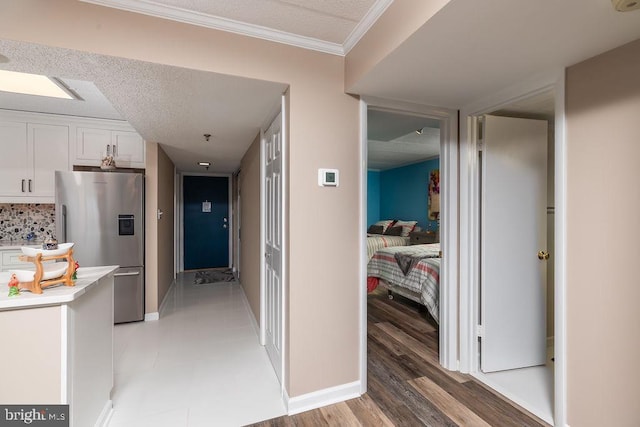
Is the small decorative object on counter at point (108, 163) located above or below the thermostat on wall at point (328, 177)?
above

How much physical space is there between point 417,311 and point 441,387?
1.68 meters

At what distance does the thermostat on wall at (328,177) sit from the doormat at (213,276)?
4.10 m

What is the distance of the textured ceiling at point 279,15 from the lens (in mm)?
1531

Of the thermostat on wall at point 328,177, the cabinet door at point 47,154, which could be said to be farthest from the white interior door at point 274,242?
the cabinet door at point 47,154

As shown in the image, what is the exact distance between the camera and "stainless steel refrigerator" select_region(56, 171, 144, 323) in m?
3.07

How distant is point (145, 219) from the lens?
11.3ft

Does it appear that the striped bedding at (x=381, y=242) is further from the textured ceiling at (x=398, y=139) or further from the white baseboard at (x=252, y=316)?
the white baseboard at (x=252, y=316)

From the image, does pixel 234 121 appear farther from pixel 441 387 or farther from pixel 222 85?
pixel 441 387

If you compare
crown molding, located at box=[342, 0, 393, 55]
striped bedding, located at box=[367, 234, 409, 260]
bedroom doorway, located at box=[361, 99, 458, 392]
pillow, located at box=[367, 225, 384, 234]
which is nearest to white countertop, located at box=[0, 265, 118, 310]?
bedroom doorway, located at box=[361, 99, 458, 392]

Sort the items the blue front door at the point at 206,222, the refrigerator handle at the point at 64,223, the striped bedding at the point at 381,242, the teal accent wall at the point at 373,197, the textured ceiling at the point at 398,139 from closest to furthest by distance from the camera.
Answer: the textured ceiling at the point at 398,139, the refrigerator handle at the point at 64,223, the striped bedding at the point at 381,242, the blue front door at the point at 206,222, the teal accent wall at the point at 373,197

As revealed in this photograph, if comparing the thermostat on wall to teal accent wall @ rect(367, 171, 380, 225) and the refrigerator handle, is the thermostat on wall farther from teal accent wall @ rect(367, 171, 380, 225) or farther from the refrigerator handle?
teal accent wall @ rect(367, 171, 380, 225)

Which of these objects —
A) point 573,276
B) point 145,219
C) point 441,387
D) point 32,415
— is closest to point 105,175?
point 145,219

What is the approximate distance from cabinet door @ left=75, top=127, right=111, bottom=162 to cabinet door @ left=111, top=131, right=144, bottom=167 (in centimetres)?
9

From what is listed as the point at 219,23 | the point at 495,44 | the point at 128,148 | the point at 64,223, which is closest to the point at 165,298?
the point at 64,223
